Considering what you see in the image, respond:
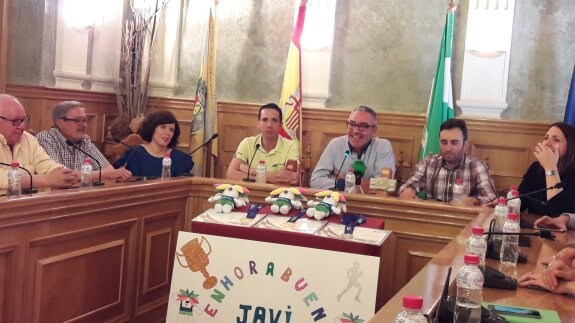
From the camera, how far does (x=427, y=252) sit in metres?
3.63

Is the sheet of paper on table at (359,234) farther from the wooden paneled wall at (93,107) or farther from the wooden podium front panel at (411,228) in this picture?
the wooden paneled wall at (93,107)

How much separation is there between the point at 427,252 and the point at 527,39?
2.52 metres

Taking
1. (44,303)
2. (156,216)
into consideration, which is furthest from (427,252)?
(44,303)

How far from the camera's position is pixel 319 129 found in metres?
5.90

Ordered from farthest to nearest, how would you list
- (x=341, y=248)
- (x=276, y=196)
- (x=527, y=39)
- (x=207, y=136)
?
(x=207, y=136) < (x=527, y=39) < (x=276, y=196) < (x=341, y=248)

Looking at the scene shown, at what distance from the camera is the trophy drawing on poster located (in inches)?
119

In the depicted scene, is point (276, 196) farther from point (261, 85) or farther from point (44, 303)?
point (261, 85)

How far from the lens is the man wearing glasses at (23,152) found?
129 inches

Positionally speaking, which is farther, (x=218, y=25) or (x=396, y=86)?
(x=218, y=25)

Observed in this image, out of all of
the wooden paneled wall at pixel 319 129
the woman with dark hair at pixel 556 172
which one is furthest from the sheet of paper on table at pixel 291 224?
the wooden paneled wall at pixel 319 129

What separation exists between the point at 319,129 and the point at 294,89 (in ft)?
1.30

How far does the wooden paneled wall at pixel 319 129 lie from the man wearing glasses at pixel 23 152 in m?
1.50

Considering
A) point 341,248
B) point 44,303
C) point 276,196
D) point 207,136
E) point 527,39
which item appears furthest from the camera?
point 207,136

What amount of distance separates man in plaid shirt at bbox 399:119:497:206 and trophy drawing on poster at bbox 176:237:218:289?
1.73 metres
